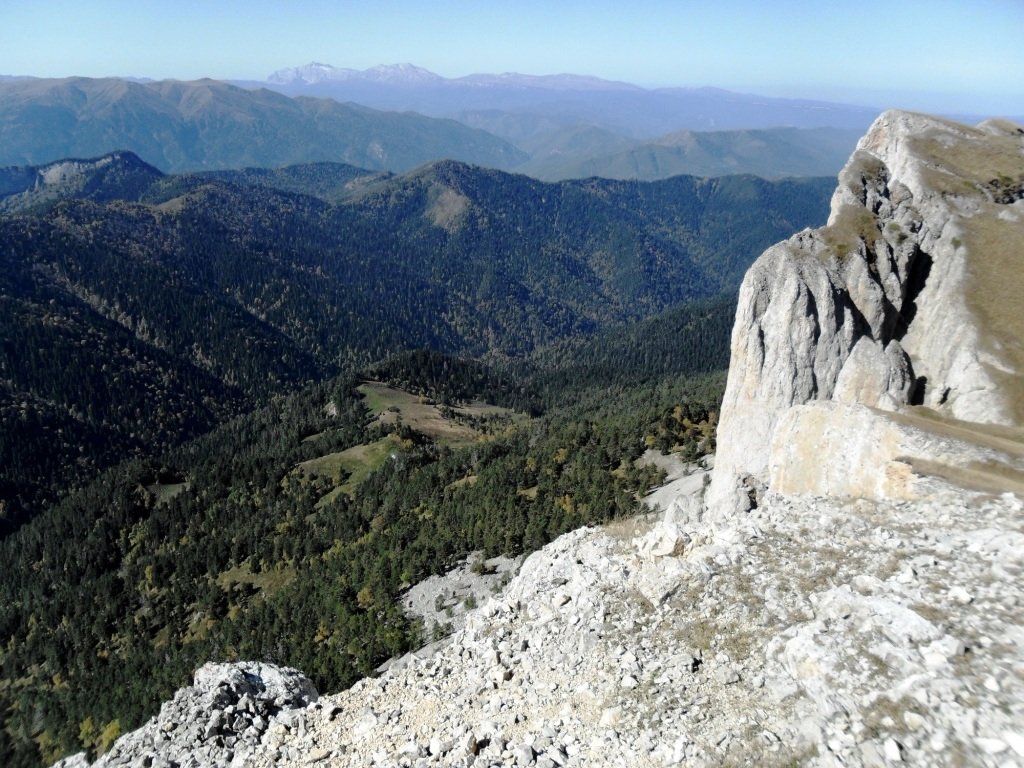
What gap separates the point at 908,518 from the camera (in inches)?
1078

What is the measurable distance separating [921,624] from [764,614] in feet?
16.5

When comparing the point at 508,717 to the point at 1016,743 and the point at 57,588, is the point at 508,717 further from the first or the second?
the point at 57,588

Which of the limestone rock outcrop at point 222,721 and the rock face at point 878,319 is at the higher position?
the rock face at point 878,319

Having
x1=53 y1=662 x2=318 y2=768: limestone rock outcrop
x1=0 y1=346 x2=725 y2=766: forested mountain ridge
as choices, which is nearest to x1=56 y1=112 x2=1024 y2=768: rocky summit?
x1=53 y1=662 x2=318 y2=768: limestone rock outcrop

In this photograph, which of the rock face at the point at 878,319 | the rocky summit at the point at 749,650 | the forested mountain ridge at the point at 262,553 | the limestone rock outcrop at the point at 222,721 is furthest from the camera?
the forested mountain ridge at the point at 262,553

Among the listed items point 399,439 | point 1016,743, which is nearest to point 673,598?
point 1016,743

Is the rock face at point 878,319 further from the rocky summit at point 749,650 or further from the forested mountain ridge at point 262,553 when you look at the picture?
the forested mountain ridge at point 262,553

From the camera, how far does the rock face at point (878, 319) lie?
179ft

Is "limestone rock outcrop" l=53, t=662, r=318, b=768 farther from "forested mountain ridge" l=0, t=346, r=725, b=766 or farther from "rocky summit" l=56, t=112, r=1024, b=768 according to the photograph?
"forested mountain ridge" l=0, t=346, r=725, b=766

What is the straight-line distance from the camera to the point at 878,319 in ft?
207

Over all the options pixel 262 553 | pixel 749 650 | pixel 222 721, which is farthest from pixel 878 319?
pixel 262 553

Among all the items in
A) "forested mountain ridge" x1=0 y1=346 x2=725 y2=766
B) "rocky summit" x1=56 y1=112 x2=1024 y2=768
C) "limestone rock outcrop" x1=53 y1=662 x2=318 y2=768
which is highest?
"rocky summit" x1=56 y1=112 x2=1024 y2=768

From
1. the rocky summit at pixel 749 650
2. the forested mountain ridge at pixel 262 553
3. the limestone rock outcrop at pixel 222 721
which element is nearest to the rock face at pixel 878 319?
the rocky summit at pixel 749 650

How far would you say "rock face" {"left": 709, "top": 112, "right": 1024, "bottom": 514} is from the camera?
54.6 m
